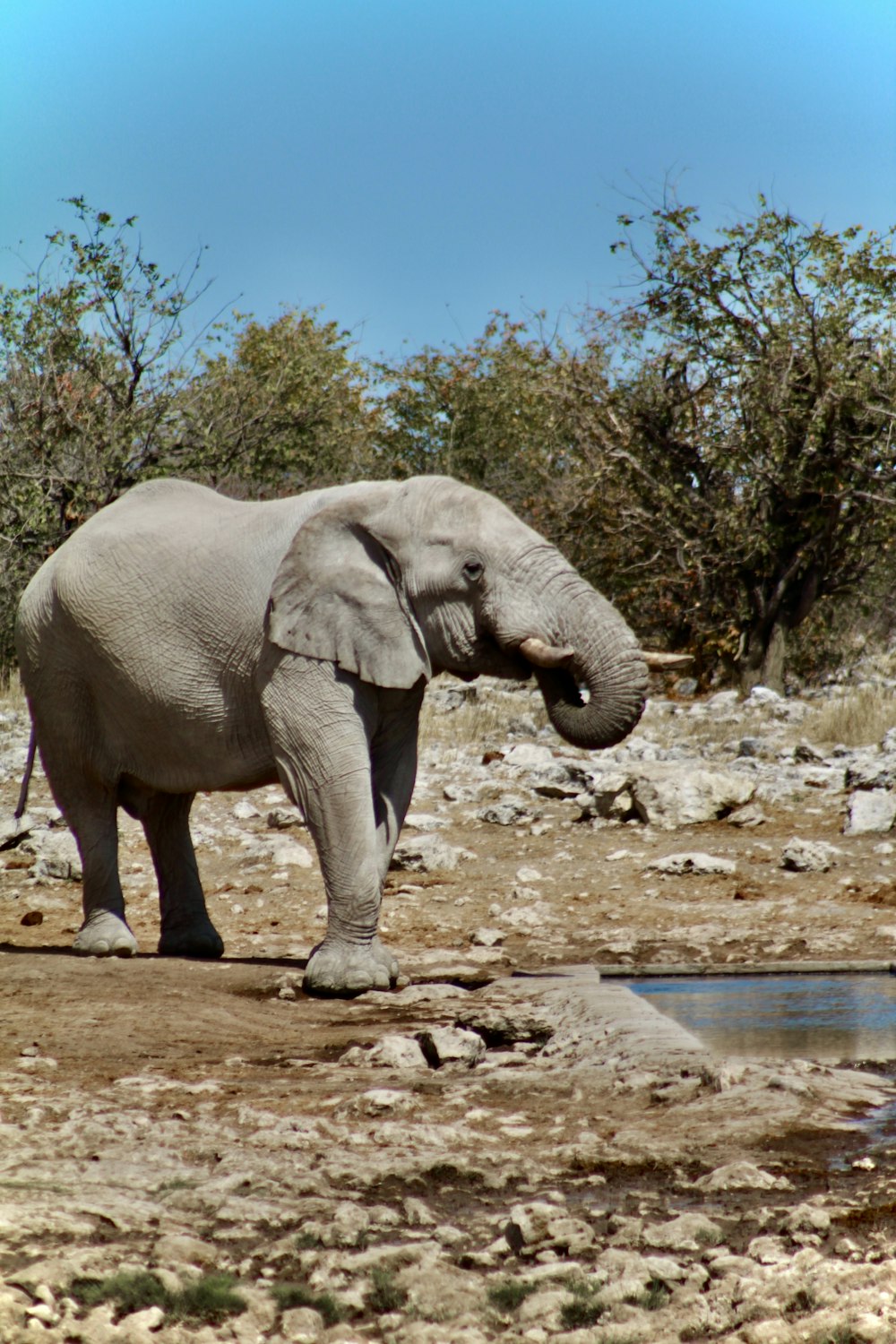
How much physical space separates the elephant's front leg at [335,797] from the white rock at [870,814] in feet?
14.4

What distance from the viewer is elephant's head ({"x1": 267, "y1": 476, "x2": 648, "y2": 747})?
22.3 ft

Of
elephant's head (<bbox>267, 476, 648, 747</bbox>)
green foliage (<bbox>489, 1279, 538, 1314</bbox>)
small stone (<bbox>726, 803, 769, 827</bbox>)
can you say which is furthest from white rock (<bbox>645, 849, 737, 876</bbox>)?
green foliage (<bbox>489, 1279, 538, 1314</bbox>)

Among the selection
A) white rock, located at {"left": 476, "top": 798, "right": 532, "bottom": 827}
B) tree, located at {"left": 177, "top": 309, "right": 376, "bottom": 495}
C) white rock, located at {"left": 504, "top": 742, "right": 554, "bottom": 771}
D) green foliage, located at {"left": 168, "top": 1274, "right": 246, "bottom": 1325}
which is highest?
tree, located at {"left": 177, "top": 309, "right": 376, "bottom": 495}

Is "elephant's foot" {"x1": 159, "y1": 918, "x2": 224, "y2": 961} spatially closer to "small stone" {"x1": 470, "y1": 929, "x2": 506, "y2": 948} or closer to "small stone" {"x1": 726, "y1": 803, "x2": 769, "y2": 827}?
"small stone" {"x1": 470, "y1": 929, "x2": 506, "y2": 948}

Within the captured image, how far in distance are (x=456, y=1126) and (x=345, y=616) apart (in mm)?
2994

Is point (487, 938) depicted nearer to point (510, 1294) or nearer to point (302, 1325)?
point (510, 1294)

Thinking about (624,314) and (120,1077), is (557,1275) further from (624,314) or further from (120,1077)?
(624,314)

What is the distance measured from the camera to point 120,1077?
5145 millimetres

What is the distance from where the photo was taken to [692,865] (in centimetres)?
989

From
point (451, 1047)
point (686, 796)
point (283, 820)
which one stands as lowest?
point (451, 1047)

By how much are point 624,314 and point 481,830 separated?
10548 mm

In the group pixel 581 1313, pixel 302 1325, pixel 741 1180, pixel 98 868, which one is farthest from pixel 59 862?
pixel 581 1313

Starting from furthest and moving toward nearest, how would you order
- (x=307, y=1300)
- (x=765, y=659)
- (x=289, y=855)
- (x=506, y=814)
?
(x=765, y=659), (x=506, y=814), (x=289, y=855), (x=307, y=1300)

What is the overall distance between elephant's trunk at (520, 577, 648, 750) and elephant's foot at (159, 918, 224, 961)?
2468 millimetres
